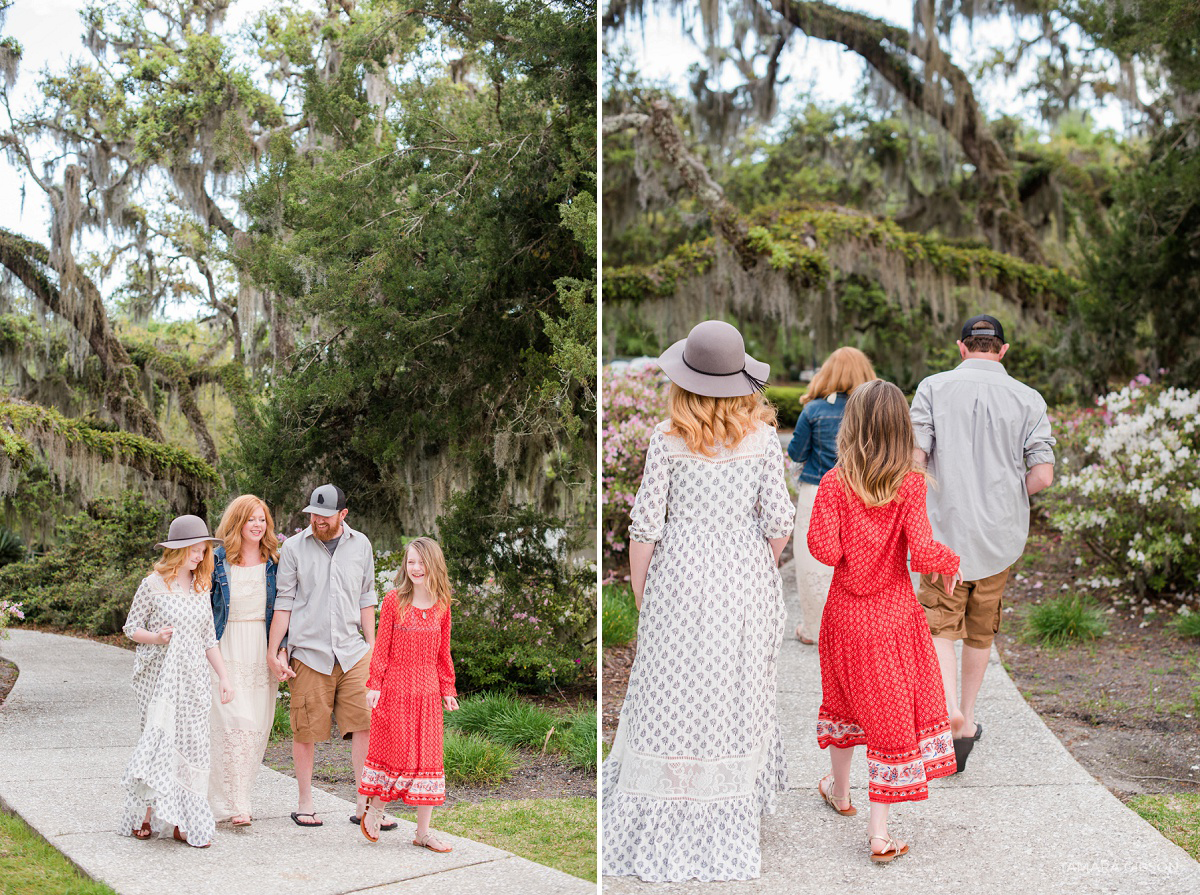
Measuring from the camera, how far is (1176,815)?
12.6ft

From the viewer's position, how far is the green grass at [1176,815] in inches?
141

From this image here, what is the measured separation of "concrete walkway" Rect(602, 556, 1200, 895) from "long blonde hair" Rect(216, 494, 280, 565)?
6.23 feet

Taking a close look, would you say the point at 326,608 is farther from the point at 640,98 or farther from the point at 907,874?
the point at 640,98

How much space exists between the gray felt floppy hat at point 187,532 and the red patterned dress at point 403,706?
800mm

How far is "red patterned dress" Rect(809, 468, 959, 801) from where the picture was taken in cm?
334

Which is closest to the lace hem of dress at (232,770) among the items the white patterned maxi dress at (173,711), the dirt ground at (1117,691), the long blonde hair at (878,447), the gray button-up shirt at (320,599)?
the white patterned maxi dress at (173,711)

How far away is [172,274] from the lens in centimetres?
424

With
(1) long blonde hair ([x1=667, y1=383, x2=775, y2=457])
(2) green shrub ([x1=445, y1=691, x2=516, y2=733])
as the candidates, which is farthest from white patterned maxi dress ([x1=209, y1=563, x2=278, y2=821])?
(1) long blonde hair ([x1=667, y1=383, x2=775, y2=457])

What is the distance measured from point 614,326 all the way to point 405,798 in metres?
9.08

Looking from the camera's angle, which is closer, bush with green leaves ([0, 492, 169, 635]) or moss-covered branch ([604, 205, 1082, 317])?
bush with green leaves ([0, 492, 169, 635])

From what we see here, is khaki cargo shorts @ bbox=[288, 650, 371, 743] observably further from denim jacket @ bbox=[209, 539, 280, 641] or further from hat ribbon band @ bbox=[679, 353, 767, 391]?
hat ribbon band @ bbox=[679, 353, 767, 391]

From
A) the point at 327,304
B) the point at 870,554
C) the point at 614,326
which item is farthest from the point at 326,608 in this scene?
the point at 614,326

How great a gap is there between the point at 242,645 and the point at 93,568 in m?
0.67

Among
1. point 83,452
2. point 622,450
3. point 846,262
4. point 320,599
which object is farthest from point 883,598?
point 846,262
